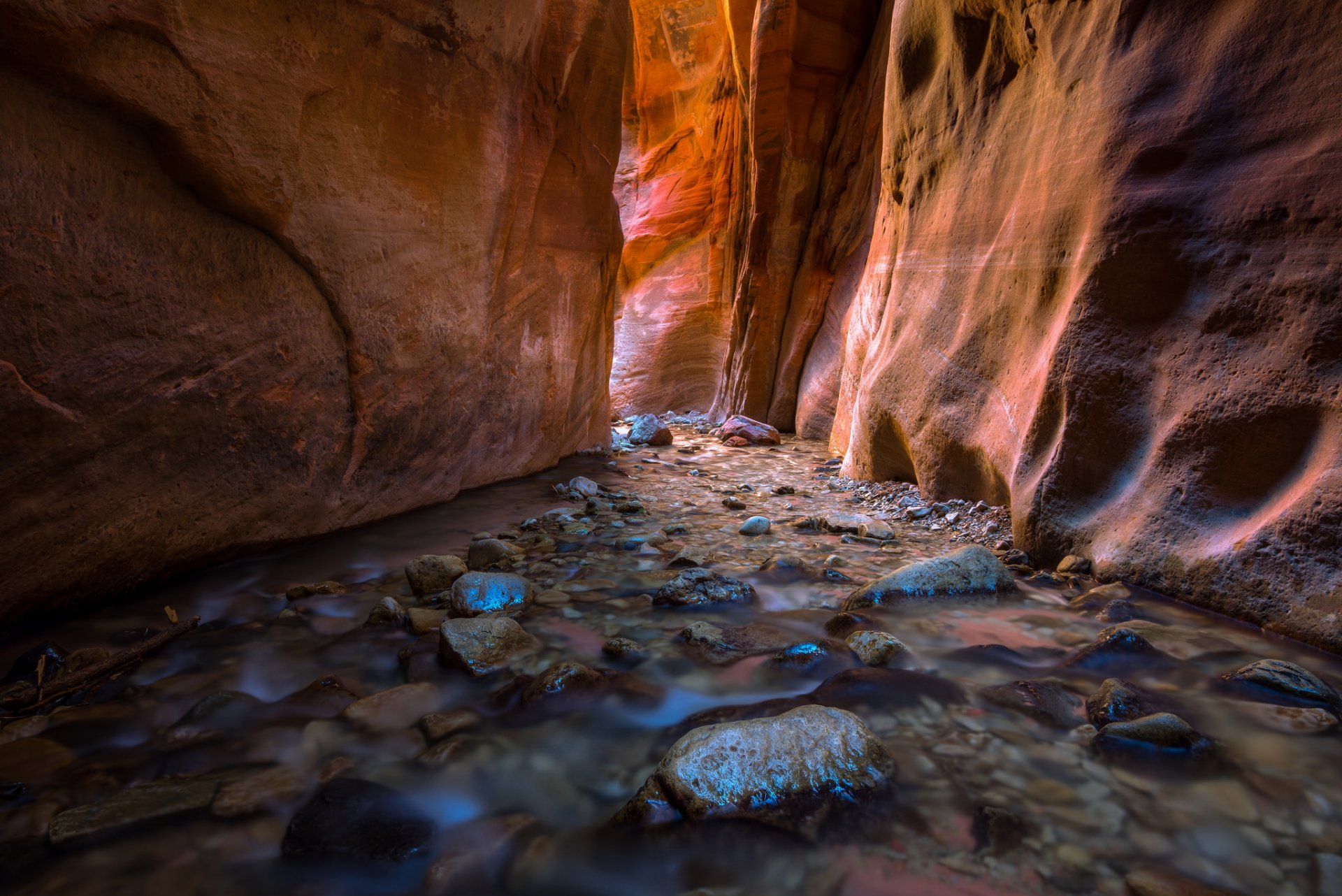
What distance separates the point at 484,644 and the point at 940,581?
1654 millimetres

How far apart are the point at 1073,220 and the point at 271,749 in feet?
10.9

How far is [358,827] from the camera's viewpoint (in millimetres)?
1338

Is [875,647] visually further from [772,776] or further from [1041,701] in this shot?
[772,776]

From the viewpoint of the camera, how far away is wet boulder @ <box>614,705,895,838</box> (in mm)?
1338

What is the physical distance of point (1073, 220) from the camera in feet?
9.30

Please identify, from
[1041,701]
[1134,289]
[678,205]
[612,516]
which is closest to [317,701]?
[1041,701]

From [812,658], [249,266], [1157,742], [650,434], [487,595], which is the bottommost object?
[650,434]

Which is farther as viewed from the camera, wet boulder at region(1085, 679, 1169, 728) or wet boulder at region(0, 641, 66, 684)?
wet boulder at region(0, 641, 66, 684)

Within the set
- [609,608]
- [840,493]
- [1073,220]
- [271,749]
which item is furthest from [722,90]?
[271,749]

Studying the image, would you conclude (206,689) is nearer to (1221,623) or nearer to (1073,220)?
(1221,623)

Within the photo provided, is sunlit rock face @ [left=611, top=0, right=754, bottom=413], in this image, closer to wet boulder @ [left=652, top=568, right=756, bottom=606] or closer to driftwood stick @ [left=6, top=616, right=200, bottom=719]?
wet boulder @ [left=652, top=568, right=756, bottom=606]

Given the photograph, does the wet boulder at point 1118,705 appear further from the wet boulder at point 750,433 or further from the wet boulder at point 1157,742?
the wet boulder at point 750,433

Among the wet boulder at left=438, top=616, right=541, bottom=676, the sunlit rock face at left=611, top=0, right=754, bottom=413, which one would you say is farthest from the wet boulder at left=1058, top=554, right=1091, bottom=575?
the sunlit rock face at left=611, top=0, right=754, bottom=413

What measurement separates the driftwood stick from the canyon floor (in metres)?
0.01
